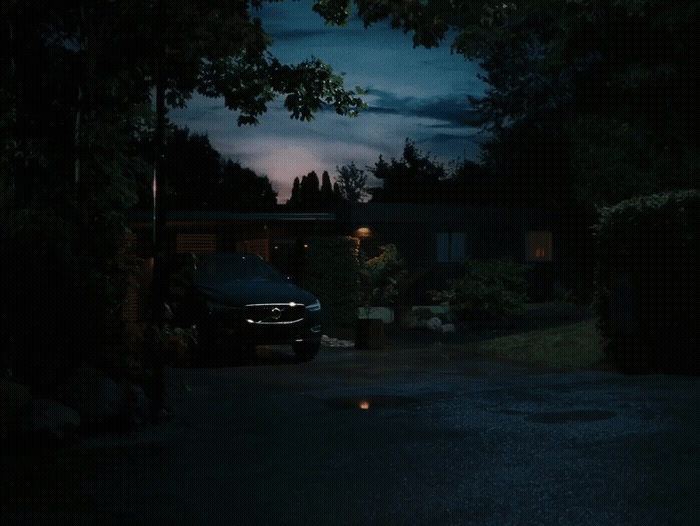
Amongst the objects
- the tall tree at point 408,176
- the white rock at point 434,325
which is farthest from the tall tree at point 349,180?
the white rock at point 434,325

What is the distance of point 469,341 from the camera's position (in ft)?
66.0

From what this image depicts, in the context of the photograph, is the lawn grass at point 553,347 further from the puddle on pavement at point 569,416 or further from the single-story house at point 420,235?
the single-story house at point 420,235

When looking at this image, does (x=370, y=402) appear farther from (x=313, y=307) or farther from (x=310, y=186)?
(x=310, y=186)

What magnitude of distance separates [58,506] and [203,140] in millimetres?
53741

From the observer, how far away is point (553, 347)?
1767cm

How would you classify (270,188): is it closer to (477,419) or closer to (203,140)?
(203,140)

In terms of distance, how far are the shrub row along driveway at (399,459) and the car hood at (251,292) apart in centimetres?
311

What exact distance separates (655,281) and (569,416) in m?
4.66

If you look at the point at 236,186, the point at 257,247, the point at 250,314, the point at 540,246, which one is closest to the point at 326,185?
the point at 236,186

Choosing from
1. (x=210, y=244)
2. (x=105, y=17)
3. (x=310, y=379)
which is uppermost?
(x=105, y=17)

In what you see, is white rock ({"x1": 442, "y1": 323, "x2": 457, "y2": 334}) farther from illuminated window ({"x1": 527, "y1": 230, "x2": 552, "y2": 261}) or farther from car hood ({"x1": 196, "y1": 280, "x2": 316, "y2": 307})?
illuminated window ({"x1": 527, "y1": 230, "x2": 552, "y2": 261})

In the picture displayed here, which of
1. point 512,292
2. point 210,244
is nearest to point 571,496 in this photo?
point 512,292

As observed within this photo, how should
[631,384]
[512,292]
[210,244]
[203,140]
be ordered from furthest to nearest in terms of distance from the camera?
[203,140]
[210,244]
[512,292]
[631,384]

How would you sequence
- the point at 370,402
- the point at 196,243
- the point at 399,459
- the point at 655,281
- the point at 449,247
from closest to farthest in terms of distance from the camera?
1. the point at 399,459
2. the point at 370,402
3. the point at 655,281
4. the point at 196,243
5. the point at 449,247
